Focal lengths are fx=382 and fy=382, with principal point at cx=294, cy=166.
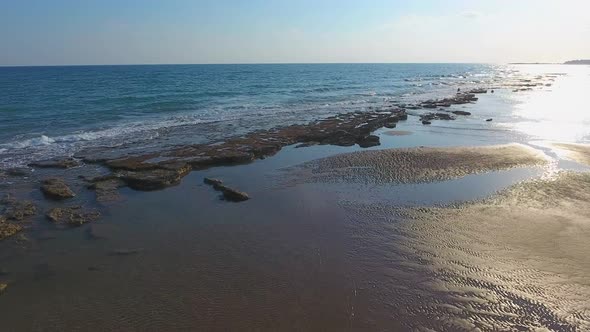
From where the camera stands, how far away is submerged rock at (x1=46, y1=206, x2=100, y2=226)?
11.6 m

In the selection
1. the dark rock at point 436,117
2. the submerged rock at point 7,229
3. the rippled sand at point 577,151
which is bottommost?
the submerged rock at point 7,229

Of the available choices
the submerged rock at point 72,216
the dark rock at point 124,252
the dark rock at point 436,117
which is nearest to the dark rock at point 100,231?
the submerged rock at point 72,216

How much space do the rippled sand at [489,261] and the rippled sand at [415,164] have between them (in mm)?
3226

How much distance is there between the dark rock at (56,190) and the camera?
13.8 metres

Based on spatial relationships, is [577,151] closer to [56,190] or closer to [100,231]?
[100,231]

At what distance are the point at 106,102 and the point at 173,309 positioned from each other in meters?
42.2

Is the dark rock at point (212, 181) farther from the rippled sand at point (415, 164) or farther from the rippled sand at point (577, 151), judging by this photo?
the rippled sand at point (577, 151)

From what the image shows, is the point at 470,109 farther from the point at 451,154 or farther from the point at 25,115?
the point at 25,115

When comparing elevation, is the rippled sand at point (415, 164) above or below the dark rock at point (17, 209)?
above

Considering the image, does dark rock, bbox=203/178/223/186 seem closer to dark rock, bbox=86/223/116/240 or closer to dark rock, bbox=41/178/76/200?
dark rock, bbox=86/223/116/240

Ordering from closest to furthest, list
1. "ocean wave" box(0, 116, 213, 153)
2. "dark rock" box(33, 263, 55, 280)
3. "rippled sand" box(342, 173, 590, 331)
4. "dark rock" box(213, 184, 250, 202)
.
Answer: "rippled sand" box(342, 173, 590, 331) < "dark rock" box(33, 263, 55, 280) < "dark rock" box(213, 184, 250, 202) < "ocean wave" box(0, 116, 213, 153)

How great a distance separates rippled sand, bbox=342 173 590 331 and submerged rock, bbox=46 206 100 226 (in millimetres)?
8277

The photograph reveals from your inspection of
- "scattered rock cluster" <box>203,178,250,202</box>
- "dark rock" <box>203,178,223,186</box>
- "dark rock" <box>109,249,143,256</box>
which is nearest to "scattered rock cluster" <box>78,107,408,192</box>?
"dark rock" <box>203,178,223,186</box>

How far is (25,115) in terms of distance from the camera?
33656 millimetres
